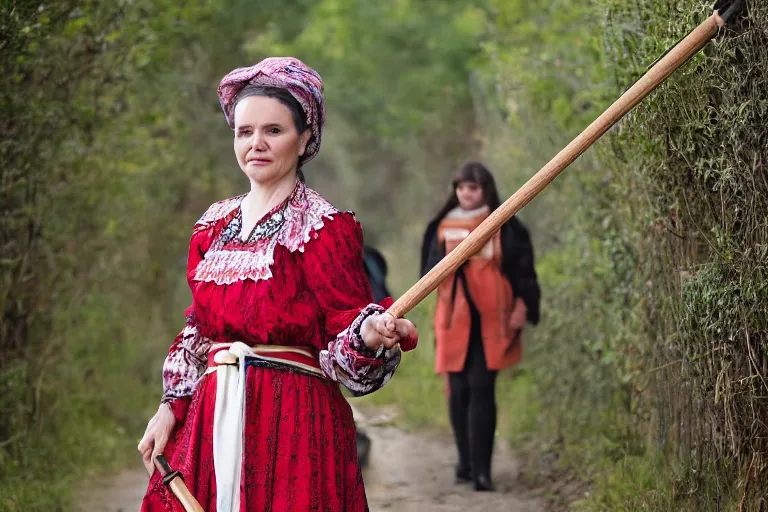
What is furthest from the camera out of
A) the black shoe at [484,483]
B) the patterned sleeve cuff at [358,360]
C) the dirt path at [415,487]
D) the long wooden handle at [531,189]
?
the black shoe at [484,483]

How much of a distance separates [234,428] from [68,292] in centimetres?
552

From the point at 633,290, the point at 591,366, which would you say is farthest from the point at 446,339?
the point at 633,290

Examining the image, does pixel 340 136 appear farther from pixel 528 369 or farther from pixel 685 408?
pixel 685 408

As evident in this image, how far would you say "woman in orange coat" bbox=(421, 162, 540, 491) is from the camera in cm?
762

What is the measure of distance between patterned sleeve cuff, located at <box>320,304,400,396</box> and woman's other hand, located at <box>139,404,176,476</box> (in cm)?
59

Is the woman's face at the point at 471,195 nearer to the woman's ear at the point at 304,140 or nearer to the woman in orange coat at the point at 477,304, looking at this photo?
the woman in orange coat at the point at 477,304

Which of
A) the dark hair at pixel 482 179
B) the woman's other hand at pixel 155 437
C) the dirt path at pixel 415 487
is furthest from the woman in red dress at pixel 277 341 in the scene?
the dark hair at pixel 482 179

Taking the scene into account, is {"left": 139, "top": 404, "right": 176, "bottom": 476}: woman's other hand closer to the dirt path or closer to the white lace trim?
the white lace trim

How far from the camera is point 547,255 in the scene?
972cm

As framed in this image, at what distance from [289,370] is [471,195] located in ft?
Answer: 14.5

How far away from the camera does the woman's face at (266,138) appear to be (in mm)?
3555

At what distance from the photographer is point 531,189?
321 centimetres

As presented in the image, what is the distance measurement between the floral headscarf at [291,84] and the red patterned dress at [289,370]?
0.90 feet

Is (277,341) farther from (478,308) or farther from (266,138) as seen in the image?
(478,308)
